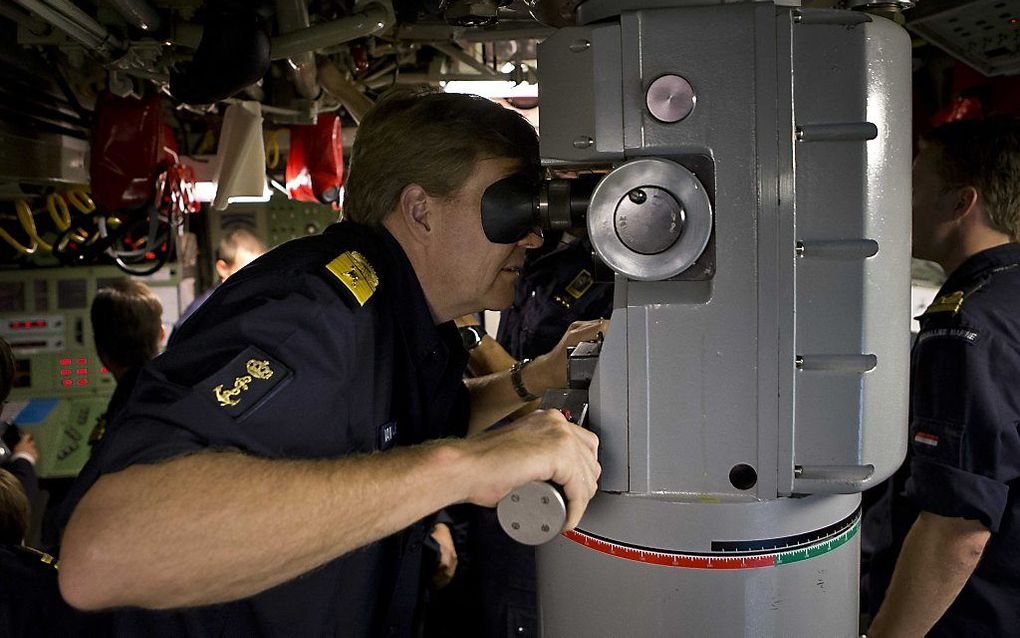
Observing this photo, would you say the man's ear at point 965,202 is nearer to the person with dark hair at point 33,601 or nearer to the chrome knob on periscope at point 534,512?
the chrome knob on periscope at point 534,512

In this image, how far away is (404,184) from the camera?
1447 millimetres

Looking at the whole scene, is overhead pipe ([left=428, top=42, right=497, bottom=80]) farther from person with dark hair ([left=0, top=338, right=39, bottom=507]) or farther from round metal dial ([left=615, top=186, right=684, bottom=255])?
round metal dial ([left=615, top=186, right=684, bottom=255])

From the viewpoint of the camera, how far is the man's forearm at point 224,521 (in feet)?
2.94

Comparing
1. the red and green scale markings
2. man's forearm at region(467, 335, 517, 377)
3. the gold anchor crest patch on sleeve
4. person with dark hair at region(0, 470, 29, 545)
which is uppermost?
the gold anchor crest patch on sleeve

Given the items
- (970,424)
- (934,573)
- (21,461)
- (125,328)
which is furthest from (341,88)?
(934,573)

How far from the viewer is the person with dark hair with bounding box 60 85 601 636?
0.92 meters

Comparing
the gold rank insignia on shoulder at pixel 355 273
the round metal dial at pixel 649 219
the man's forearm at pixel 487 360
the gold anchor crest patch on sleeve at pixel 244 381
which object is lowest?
the man's forearm at pixel 487 360

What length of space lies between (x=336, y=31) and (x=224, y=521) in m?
1.51

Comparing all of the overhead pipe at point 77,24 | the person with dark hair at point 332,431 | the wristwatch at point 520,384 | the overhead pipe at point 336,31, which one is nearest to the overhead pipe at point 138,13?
the overhead pipe at point 77,24

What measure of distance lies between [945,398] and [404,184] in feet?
4.02

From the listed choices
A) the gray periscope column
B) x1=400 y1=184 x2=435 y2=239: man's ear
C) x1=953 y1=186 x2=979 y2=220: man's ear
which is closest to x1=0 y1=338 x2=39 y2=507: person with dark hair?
x1=400 y1=184 x2=435 y2=239: man's ear

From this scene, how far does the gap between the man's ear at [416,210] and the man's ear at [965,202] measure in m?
1.40

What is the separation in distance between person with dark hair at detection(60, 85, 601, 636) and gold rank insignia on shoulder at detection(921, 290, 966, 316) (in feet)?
3.33

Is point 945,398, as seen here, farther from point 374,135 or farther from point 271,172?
point 271,172
